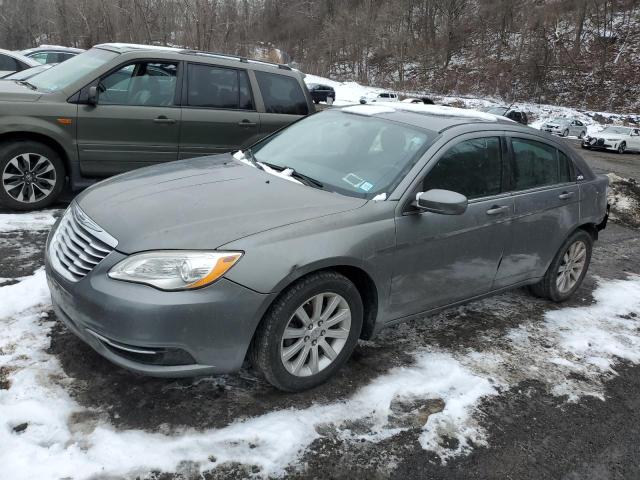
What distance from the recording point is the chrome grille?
2824 mm

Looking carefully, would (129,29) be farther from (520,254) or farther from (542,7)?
(542,7)

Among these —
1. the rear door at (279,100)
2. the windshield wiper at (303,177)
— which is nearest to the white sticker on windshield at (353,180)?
the windshield wiper at (303,177)

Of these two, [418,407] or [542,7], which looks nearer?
[418,407]

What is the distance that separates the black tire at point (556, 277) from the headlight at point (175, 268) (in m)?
3.11

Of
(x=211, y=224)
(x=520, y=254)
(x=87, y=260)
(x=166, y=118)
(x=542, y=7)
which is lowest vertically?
(x=520, y=254)

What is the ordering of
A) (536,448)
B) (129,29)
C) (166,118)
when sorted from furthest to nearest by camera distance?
Answer: 1. (129,29)
2. (166,118)
3. (536,448)

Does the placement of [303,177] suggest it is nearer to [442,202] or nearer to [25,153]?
[442,202]

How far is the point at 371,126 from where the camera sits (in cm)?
396

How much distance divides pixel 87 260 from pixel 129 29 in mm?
32011

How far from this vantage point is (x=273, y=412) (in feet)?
9.64

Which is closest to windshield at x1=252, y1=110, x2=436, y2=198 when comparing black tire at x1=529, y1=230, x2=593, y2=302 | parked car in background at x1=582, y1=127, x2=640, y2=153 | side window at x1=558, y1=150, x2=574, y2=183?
side window at x1=558, y1=150, x2=574, y2=183

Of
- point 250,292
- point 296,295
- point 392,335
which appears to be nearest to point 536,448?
point 392,335

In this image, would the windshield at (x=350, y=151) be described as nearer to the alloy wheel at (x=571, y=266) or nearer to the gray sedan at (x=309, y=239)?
the gray sedan at (x=309, y=239)

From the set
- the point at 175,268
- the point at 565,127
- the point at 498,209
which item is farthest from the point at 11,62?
the point at 565,127
